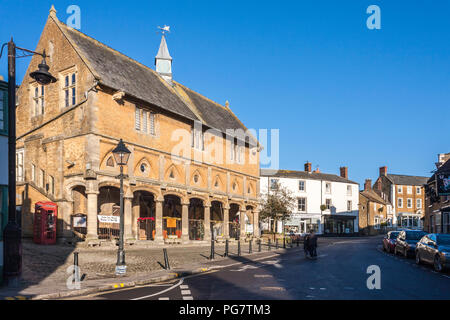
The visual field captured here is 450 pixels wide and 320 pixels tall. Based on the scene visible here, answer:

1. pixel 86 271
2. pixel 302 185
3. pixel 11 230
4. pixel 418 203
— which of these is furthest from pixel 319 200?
pixel 11 230

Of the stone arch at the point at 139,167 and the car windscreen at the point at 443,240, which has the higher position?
the stone arch at the point at 139,167

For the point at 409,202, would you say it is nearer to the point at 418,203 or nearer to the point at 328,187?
the point at 418,203

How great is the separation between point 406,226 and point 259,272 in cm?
7548

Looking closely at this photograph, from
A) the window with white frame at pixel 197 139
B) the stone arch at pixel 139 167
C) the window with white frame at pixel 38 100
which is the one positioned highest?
the window with white frame at pixel 38 100

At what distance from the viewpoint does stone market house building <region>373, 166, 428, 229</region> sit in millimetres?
82062

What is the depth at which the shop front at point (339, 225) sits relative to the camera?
6638cm

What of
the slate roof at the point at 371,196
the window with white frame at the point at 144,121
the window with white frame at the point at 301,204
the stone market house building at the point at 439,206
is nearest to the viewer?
the window with white frame at the point at 144,121

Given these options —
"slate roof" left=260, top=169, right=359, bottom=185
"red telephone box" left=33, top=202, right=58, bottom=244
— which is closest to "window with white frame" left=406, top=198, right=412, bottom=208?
"slate roof" left=260, top=169, right=359, bottom=185

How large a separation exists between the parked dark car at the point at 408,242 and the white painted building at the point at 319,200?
34991mm

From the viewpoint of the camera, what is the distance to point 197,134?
35.6 meters

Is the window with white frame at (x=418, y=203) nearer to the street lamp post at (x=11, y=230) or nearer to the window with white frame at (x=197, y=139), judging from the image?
the window with white frame at (x=197, y=139)

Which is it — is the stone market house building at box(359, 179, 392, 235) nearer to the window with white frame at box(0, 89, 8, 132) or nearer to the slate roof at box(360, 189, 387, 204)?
the slate roof at box(360, 189, 387, 204)

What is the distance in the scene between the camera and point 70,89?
1075 inches

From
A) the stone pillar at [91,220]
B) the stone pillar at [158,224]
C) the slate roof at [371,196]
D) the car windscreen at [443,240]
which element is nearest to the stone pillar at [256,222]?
the stone pillar at [158,224]
